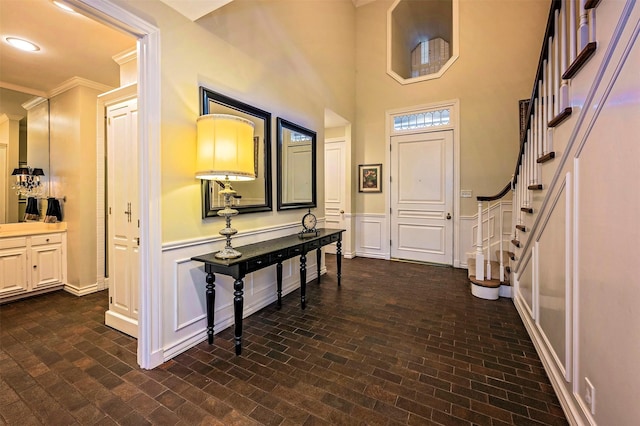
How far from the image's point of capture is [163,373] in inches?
75.0

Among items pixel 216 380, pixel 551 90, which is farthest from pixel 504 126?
pixel 216 380

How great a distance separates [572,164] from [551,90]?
2.75 ft

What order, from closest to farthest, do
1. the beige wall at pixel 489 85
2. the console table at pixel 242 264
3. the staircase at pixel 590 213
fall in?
1. the staircase at pixel 590 213
2. the console table at pixel 242 264
3. the beige wall at pixel 489 85

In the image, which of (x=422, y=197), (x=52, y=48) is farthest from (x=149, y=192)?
(x=422, y=197)

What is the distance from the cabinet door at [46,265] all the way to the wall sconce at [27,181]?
0.87 metres

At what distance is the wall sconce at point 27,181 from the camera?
11.9ft

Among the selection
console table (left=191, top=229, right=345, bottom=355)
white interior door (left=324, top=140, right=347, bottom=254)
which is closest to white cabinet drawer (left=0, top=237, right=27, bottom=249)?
console table (left=191, top=229, right=345, bottom=355)

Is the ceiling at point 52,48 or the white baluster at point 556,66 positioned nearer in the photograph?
the white baluster at point 556,66

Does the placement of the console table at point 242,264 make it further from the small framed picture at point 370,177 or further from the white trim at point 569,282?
the small framed picture at point 370,177

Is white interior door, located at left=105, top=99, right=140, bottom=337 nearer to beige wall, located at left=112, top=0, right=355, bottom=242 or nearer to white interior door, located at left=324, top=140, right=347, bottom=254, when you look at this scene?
beige wall, located at left=112, top=0, right=355, bottom=242

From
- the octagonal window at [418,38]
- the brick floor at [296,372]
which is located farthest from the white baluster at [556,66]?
the octagonal window at [418,38]

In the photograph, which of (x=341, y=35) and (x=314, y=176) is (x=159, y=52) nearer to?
(x=314, y=176)

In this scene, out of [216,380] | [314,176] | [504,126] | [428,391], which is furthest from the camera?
[504,126]

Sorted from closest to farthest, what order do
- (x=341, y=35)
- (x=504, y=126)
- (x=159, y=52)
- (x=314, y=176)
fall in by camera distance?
(x=159, y=52), (x=314, y=176), (x=504, y=126), (x=341, y=35)
